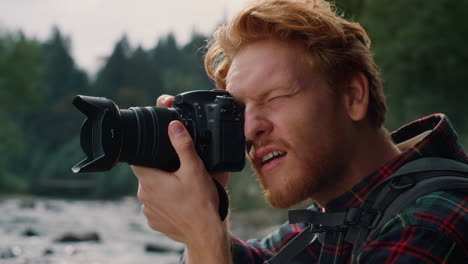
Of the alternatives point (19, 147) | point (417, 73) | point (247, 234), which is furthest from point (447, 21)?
point (19, 147)

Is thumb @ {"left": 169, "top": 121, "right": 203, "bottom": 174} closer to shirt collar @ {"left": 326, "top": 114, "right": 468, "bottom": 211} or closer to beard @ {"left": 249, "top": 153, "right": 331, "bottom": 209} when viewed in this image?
beard @ {"left": 249, "top": 153, "right": 331, "bottom": 209}

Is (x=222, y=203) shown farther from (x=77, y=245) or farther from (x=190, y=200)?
(x=77, y=245)

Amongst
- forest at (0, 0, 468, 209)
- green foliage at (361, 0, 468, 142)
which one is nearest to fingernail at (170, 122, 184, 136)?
forest at (0, 0, 468, 209)

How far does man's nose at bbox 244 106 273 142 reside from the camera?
4.24 ft

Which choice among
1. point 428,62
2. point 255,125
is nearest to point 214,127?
point 255,125

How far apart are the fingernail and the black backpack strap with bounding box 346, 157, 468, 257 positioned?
393 millimetres

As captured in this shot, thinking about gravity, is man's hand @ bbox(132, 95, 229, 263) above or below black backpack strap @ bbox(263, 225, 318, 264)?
above

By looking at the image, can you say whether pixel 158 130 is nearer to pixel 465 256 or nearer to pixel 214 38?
pixel 214 38

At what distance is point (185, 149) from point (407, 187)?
433 millimetres

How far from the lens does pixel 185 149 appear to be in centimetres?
117

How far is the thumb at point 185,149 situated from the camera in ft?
3.85

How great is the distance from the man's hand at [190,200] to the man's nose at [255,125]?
0.50ft

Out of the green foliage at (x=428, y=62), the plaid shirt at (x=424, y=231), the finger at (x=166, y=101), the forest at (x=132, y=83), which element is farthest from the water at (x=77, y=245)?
the green foliage at (x=428, y=62)

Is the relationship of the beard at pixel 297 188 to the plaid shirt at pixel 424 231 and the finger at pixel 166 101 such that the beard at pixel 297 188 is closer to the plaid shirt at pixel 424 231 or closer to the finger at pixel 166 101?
the plaid shirt at pixel 424 231
